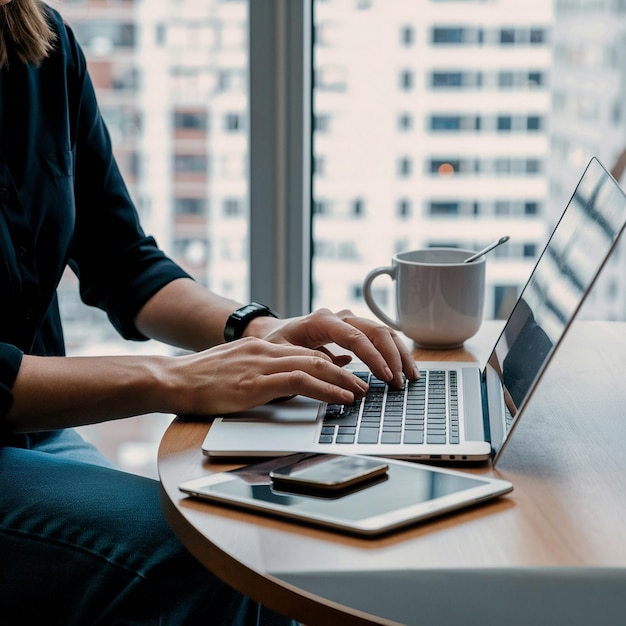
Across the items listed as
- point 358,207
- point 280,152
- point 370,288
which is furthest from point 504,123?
→ point 370,288

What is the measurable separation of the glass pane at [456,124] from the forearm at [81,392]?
3.04 feet

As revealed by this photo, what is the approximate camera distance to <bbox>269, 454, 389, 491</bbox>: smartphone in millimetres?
623

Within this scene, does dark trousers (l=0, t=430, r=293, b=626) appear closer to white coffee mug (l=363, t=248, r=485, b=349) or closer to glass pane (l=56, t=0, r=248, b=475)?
white coffee mug (l=363, t=248, r=485, b=349)

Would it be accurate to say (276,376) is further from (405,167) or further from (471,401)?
(405,167)

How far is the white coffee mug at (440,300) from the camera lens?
104 cm

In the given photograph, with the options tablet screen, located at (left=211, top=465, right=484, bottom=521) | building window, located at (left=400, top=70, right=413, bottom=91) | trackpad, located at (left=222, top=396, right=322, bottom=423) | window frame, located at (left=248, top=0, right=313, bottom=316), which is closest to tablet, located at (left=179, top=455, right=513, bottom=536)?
tablet screen, located at (left=211, top=465, right=484, bottom=521)

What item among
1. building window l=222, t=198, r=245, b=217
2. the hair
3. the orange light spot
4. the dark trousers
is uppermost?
the hair

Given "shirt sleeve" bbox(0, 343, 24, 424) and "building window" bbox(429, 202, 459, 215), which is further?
"building window" bbox(429, 202, 459, 215)

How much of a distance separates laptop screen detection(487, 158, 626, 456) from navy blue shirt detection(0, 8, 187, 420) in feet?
1.65

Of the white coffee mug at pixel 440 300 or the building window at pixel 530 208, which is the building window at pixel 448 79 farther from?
the white coffee mug at pixel 440 300

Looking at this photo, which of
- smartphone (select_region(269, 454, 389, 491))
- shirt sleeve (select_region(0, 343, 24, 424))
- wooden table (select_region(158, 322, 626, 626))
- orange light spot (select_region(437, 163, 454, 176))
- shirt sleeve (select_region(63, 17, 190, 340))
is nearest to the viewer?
wooden table (select_region(158, 322, 626, 626))

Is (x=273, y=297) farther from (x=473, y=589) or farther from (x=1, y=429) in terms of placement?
(x=473, y=589)

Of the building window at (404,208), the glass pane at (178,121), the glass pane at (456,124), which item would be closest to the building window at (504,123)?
the glass pane at (456,124)

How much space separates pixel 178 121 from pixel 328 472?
1.22 m
